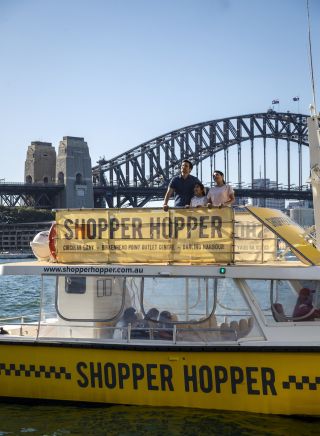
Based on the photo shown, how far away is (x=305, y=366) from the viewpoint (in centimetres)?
856

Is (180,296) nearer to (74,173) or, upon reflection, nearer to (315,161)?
(315,161)

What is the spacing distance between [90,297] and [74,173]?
283 feet

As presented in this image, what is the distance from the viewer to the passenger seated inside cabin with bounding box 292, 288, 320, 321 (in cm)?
883

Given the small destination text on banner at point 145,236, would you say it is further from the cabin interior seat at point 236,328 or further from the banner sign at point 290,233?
the cabin interior seat at point 236,328

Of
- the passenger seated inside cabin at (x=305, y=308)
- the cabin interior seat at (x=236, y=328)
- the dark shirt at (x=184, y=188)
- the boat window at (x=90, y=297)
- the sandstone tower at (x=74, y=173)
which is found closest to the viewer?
the passenger seated inside cabin at (x=305, y=308)

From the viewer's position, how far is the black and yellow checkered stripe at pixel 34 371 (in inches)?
371

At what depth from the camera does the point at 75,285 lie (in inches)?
386

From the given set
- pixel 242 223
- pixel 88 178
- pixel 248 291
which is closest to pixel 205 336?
pixel 248 291

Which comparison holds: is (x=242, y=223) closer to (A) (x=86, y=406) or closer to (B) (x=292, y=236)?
(B) (x=292, y=236)

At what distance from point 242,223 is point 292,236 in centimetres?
69

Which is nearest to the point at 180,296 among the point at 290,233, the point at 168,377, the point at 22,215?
the point at 168,377

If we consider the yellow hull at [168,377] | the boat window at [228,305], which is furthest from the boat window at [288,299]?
the yellow hull at [168,377]

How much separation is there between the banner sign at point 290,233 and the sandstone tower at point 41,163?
96.9 metres

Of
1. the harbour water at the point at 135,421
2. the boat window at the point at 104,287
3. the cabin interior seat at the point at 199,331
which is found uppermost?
the boat window at the point at 104,287
